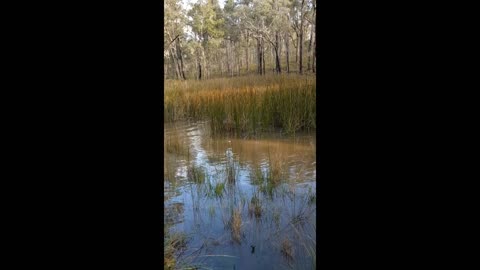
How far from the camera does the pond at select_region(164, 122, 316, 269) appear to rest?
145 centimetres

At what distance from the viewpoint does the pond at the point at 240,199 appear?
145 centimetres

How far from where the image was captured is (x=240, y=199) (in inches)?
62.4

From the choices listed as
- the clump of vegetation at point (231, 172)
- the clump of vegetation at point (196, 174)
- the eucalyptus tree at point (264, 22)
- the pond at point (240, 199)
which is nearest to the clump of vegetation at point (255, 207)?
the pond at point (240, 199)

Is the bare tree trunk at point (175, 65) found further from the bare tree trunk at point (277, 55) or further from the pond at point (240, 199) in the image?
the bare tree trunk at point (277, 55)

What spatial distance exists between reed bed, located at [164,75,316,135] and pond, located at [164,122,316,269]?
47 millimetres

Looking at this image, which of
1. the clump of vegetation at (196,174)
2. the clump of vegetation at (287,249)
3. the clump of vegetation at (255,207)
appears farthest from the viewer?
the clump of vegetation at (196,174)

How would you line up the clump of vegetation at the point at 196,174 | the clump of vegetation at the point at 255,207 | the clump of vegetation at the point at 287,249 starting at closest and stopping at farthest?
1. the clump of vegetation at the point at 287,249
2. the clump of vegetation at the point at 255,207
3. the clump of vegetation at the point at 196,174

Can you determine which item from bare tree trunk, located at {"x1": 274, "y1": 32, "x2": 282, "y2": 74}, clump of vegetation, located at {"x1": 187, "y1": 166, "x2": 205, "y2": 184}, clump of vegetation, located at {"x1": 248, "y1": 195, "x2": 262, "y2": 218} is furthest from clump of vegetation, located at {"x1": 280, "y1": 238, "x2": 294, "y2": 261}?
bare tree trunk, located at {"x1": 274, "y1": 32, "x2": 282, "y2": 74}

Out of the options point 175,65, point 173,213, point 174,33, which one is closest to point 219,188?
point 173,213

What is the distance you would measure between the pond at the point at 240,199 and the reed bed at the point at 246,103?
0.05m

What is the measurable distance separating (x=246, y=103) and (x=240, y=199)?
41 centimetres
